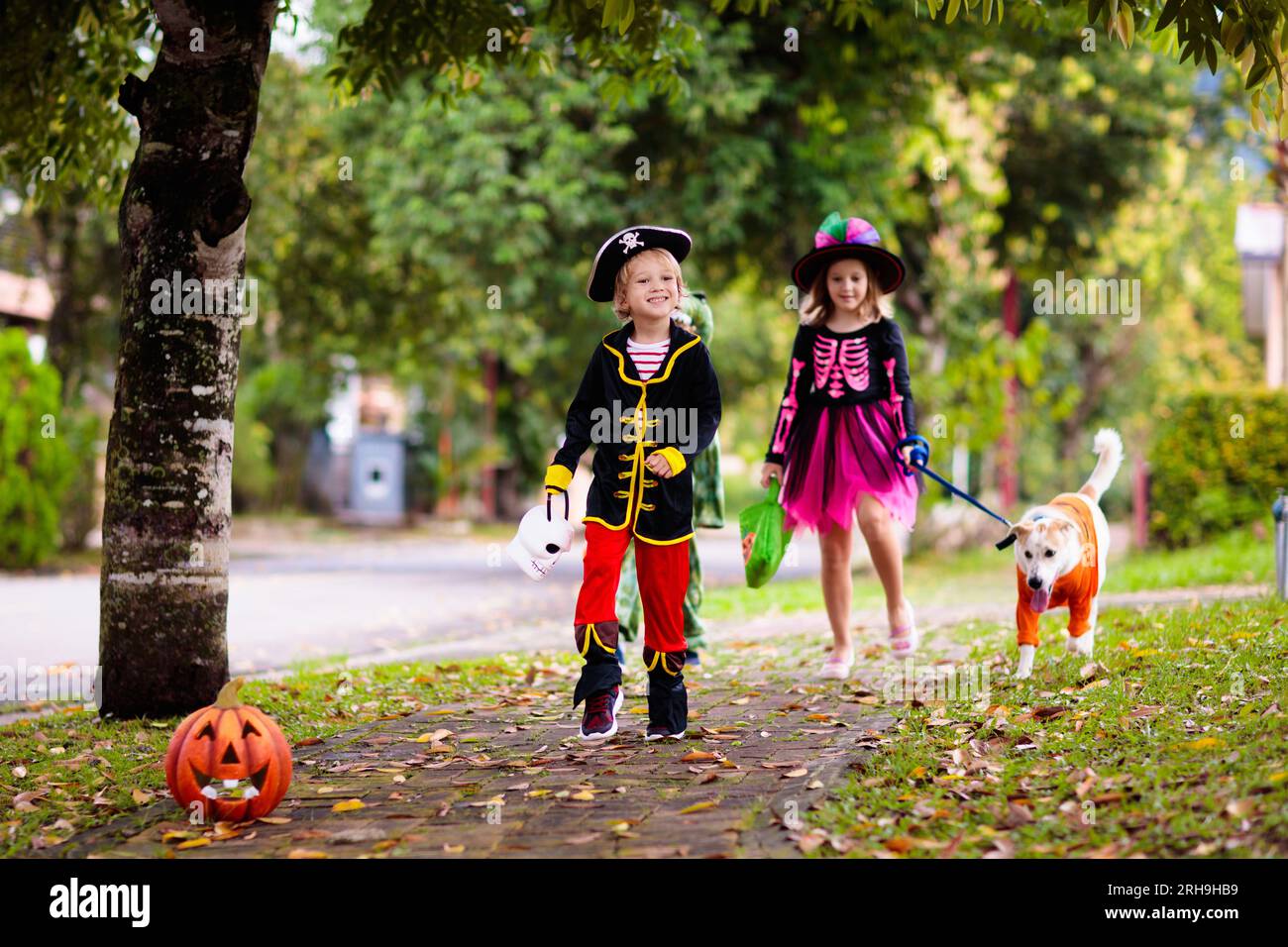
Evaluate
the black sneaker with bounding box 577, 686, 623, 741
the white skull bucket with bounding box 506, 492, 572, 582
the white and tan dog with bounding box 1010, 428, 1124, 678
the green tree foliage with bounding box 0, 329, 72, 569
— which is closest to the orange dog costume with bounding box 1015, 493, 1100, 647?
the white and tan dog with bounding box 1010, 428, 1124, 678

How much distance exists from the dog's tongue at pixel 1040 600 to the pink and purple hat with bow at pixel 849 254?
176 centimetres

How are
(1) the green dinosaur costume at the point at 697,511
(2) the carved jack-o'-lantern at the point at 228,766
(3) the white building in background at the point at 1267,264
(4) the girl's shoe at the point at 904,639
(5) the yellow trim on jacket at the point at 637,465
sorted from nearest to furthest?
(2) the carved jack-o'-lantern at the point at 228,766
(5) the yellow trim on jacket at the point at 637,465
(4) the girl's shoe at the point at 904,639
(1) the green dinosaur costume at the point at 697,511
(3) the white building in background at the point at 1267,264

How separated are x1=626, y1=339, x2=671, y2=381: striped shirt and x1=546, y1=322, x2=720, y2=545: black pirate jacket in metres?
0.02

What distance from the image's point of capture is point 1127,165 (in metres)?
18.6

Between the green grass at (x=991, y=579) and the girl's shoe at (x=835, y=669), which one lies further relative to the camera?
the green grass at (x=991, y=579)

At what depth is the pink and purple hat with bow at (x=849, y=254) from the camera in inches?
270

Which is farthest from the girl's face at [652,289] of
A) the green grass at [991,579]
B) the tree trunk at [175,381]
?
the green grass at [991,579]

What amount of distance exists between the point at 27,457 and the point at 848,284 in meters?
12.6

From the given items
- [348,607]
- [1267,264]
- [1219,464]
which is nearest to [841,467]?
[348,607]

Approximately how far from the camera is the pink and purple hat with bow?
270 inches

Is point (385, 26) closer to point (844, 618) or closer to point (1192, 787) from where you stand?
point (844, 618)

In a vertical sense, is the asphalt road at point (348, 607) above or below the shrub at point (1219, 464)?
below

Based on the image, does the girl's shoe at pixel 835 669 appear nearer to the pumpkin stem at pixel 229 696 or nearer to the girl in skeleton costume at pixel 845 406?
the girl in skeleton costume at pixel 845 406
